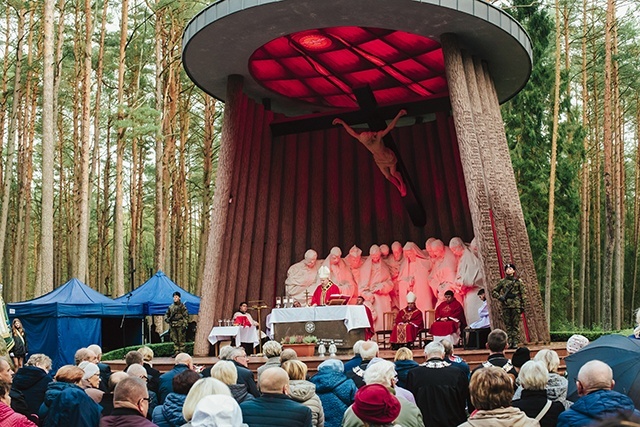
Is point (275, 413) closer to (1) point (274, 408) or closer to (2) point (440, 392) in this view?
(1) point (274, 408)

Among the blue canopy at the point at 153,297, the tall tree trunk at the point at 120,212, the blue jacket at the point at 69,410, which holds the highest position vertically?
the tall tree trunk at the point at 120,212

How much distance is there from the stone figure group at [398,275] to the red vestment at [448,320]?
0.75 metres

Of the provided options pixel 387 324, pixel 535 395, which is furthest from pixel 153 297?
pixel 535 395

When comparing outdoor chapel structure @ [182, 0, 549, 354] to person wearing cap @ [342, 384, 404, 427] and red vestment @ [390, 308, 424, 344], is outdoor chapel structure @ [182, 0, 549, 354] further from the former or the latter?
person wearing cap @ [342, 384, 404, 427]

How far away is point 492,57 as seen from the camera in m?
13.3

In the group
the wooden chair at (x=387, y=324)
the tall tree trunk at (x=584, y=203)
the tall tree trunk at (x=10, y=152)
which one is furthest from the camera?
the tall tree trunk at (x=584, y=203)

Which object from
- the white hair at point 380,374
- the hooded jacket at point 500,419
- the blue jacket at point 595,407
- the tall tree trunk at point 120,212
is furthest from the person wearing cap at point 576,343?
the tall tree trunk at point 120,212

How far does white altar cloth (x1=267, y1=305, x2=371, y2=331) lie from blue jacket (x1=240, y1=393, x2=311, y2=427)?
758cm

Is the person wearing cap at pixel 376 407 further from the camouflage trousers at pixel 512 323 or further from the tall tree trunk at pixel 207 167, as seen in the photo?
the tall tree trunk at pixel 207 167

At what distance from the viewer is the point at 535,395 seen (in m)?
4.07

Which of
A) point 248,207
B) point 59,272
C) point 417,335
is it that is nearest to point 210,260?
point 248,207

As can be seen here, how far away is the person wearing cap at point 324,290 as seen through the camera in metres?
12.4

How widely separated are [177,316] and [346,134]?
20.3 ft

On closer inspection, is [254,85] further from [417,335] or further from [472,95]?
[417,335]
